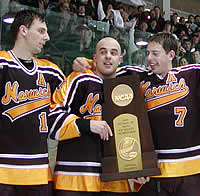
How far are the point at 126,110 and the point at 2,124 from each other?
75 cm

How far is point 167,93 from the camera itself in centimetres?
204

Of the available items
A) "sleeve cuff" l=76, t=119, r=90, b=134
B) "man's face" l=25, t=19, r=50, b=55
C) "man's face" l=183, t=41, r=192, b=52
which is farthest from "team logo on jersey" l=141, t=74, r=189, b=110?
"man's face" l=183, t=41, r=192, b=52

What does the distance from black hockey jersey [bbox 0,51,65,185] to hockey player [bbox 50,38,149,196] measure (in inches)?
4.0

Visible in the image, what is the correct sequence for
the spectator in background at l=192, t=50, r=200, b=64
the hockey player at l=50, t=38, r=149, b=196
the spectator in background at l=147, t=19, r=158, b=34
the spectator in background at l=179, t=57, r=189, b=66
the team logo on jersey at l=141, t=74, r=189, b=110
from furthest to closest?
the spectator in background at l=147, t=19, r=158, b=34 → the spectator in background at l=192, t=50, r=200, b=64 → the spectator in background at l=179, t=57, r=189, b=66 → the team logo on jersey at l=141, t=74, r=189, b=110 → the hockey player at l=50, t=38, r=149, b=196

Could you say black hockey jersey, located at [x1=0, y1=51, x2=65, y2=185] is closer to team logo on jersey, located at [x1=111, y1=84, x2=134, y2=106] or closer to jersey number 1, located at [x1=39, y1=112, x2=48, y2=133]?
jersey number 1, located at [x1=39, y1=112, x2=48, y2=133]

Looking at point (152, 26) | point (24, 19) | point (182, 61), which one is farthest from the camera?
point (152, 26)

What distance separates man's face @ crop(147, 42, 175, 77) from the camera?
2.11 meters

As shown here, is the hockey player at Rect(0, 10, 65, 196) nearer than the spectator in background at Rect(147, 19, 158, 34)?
Yes

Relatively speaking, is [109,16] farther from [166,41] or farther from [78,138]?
[78,138]

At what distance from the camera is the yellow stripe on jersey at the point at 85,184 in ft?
6.34

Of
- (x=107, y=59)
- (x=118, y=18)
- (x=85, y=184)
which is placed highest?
(x=118, y=18)

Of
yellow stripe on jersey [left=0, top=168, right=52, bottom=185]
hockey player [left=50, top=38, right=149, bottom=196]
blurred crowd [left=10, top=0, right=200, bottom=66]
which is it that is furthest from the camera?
blurred crowd [left=10, top=0, right=200, bottom=66]

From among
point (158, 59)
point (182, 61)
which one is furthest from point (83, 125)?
point (182, 61)

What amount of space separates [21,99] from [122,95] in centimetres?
61
